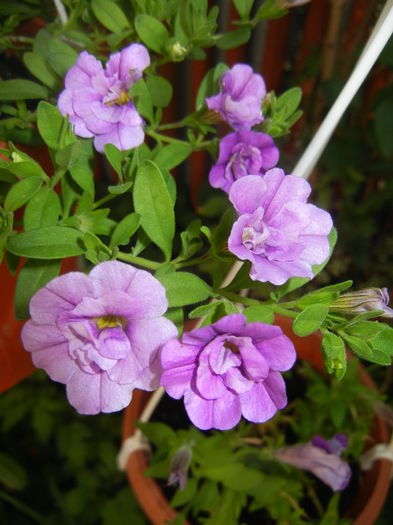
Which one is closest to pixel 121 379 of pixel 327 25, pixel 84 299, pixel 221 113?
pixel 84 299

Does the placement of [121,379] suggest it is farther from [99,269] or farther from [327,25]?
[327,25]

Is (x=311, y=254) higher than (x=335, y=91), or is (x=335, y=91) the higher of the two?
(x=311, y=254)

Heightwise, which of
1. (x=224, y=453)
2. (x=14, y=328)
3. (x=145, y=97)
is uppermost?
(x=145, y=97)

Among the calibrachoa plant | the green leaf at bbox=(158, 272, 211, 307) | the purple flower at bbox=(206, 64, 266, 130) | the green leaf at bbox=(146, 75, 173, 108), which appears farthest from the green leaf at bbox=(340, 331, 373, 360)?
the green leaf at bbox=(146, 75, 173, 108)

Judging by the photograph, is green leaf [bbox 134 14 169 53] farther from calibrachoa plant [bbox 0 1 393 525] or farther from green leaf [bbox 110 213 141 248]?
green leaf [bbox 110 213 141 248]

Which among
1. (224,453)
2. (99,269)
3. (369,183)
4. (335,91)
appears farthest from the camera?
(369,183)

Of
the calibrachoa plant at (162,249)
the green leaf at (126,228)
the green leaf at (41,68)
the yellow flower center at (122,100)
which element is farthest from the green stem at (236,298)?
the green leaf at (41,68)
